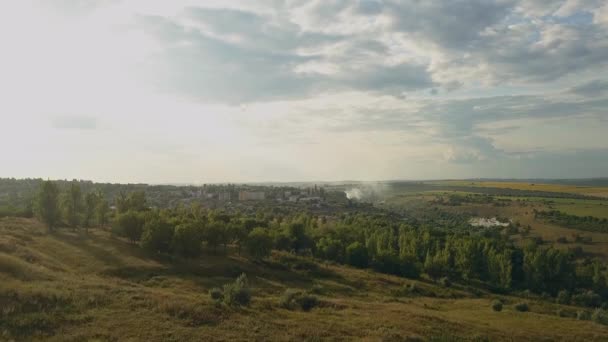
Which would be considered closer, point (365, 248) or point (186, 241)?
point (186, 241)

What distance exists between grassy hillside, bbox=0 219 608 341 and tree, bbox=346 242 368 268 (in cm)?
3214

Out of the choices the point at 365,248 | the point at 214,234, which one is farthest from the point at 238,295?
the point at 365,248

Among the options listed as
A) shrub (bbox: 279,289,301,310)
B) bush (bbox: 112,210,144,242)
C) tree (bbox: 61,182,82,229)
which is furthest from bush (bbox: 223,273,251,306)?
tree (bbox: 61,182,82,229)

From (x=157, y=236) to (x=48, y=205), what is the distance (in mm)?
25611

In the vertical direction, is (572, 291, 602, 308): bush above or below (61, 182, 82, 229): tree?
below

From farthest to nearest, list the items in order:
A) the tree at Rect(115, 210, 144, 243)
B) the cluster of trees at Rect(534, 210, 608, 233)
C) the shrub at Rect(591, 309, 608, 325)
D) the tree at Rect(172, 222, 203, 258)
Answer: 1. the cluster of trees at Rect(534, 210, 608, 233)
2. the tree at Rect(115, 210, 144, 243)
3. the tree at Rect(172, 222, 203, 258)
4. the shrub at Rect(591, 309, 608, 325)

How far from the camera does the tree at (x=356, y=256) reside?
9294cm

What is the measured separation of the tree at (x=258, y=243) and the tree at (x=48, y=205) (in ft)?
125

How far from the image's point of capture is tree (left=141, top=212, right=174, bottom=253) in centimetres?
6538

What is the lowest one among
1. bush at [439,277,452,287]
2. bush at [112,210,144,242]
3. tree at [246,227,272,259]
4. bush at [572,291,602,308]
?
bush at [572,291,602,308]

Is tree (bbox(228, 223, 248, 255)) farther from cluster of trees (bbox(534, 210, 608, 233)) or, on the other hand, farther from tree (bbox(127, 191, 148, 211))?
cluster of trees (bbox(534, 210, 608, 233))

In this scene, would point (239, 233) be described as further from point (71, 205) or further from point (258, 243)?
point (71, 205)

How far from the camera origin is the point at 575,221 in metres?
160

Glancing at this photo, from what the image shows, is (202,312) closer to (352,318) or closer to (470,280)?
(352,318)
